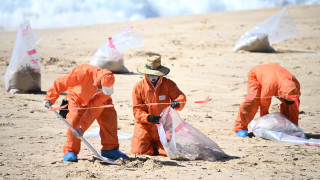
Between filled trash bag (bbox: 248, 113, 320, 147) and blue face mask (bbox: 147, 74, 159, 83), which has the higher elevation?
blue face mask (bbox: 147, 74, 159, 83)

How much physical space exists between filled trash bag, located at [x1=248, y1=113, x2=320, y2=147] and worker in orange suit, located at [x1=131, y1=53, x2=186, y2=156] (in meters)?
1.45

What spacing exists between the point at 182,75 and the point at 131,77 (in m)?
1.06

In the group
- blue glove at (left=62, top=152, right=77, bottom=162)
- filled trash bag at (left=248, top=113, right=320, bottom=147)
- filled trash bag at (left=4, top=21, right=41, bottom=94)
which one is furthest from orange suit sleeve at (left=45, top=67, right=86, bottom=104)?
filled trash bag at (left=4, top=21, right=41, bottom=94)

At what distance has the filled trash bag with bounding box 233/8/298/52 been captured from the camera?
1102cm

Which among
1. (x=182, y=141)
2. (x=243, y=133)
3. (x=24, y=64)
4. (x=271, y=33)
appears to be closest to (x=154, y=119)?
(x=182, y=141)

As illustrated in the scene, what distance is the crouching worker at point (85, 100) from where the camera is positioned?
179 inches

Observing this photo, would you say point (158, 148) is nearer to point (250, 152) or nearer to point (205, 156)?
point (205, 156)

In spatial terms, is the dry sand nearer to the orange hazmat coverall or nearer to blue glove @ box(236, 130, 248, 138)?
blue glove @ box(236, 130, 248, 138)

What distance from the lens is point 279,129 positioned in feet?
19.1

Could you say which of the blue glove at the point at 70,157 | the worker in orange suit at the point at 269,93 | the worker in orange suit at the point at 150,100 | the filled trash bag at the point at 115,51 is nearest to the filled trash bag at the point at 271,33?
the filled trash bag at the point at 115,51

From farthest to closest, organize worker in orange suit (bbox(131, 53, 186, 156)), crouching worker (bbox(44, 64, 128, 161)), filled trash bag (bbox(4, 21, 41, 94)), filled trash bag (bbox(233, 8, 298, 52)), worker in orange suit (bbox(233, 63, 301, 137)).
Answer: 1. filled trash bag (bbox(233, 8, 298, 52))
2. filled trash bag (bbox(4, 21, 41, 94))
3. worker in orange suit (bbox(233, 63, 301, 137))
4. worker in orange suit (bbox(131, 53, 186, 156))
5. crouching worker (bbox(44, 64, 128, 161))

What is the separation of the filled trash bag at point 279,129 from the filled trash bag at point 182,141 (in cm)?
111

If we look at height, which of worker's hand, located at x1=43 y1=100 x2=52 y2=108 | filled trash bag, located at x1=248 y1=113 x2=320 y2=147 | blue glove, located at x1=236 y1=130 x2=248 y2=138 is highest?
worker's hand, located at x1=43 y1=100 x2=52 y2=108

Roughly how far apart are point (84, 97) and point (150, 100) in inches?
29.2
